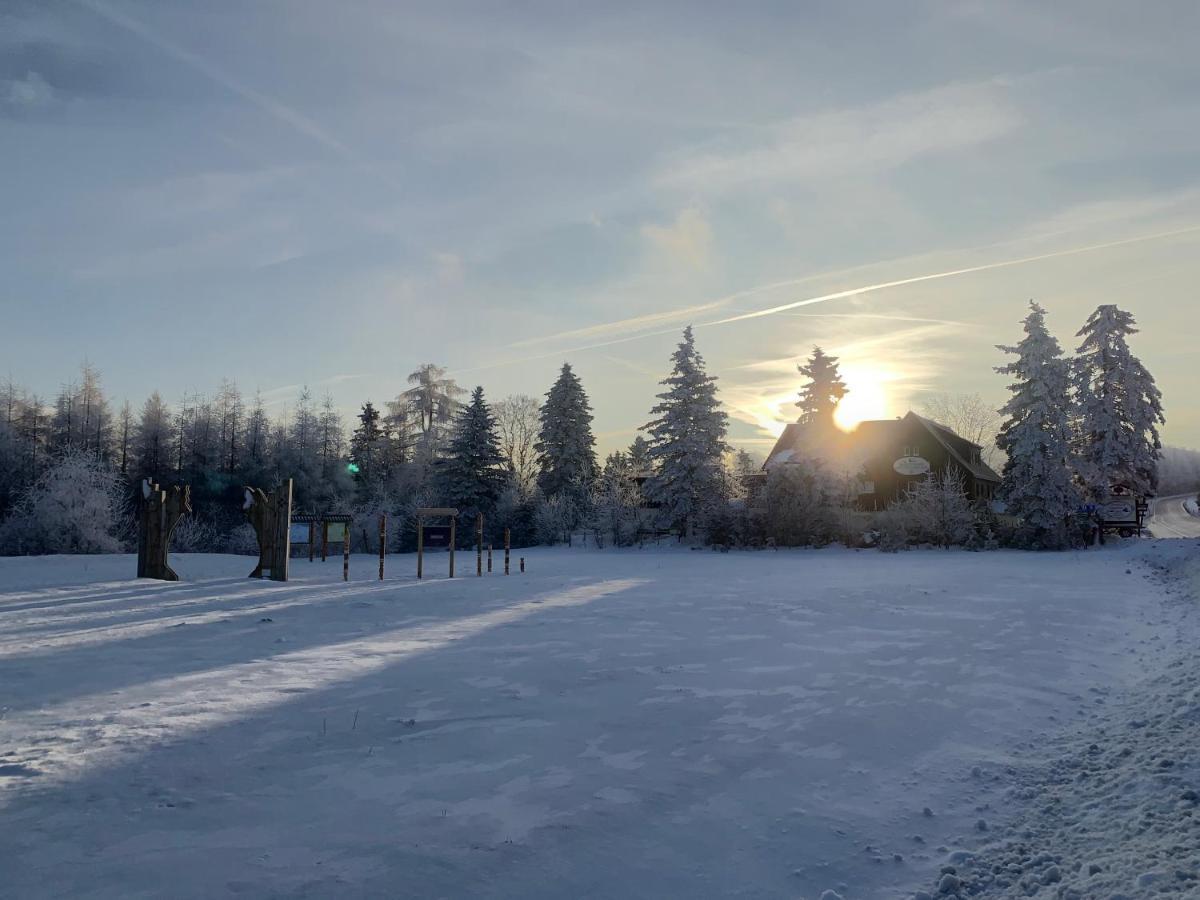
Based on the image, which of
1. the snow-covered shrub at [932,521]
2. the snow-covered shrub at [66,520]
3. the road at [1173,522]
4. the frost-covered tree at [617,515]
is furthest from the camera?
the road at [1173,522]

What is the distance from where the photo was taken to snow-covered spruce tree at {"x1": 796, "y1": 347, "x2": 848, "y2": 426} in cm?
4322

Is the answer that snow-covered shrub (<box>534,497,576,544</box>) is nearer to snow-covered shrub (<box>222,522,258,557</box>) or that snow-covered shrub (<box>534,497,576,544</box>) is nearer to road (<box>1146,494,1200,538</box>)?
snow-covered shrub (<box>222,522,258,557</box>)

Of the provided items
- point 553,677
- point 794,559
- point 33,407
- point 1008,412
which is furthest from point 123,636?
point 33,407

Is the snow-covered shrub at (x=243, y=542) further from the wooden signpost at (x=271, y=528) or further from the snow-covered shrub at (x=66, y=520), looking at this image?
the wooden signpost at (x=271, y=528)

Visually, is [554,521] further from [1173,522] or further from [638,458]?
[1173,522]

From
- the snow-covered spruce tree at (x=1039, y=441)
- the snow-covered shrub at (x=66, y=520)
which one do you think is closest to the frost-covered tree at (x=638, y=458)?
the snow-covered spruce tree at (x=1039, y=441)

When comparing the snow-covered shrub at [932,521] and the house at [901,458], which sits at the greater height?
the house at [901,458]

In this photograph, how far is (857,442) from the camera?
50906 mm

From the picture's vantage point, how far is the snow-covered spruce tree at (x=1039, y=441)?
35938 mm

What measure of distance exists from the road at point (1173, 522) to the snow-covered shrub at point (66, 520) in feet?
174

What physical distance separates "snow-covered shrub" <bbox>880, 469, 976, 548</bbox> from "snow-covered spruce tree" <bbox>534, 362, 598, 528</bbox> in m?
22.8

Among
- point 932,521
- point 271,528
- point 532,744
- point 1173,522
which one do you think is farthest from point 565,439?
point 532,744

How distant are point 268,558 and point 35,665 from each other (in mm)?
13033

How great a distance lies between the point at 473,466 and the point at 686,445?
1557 centimetres
